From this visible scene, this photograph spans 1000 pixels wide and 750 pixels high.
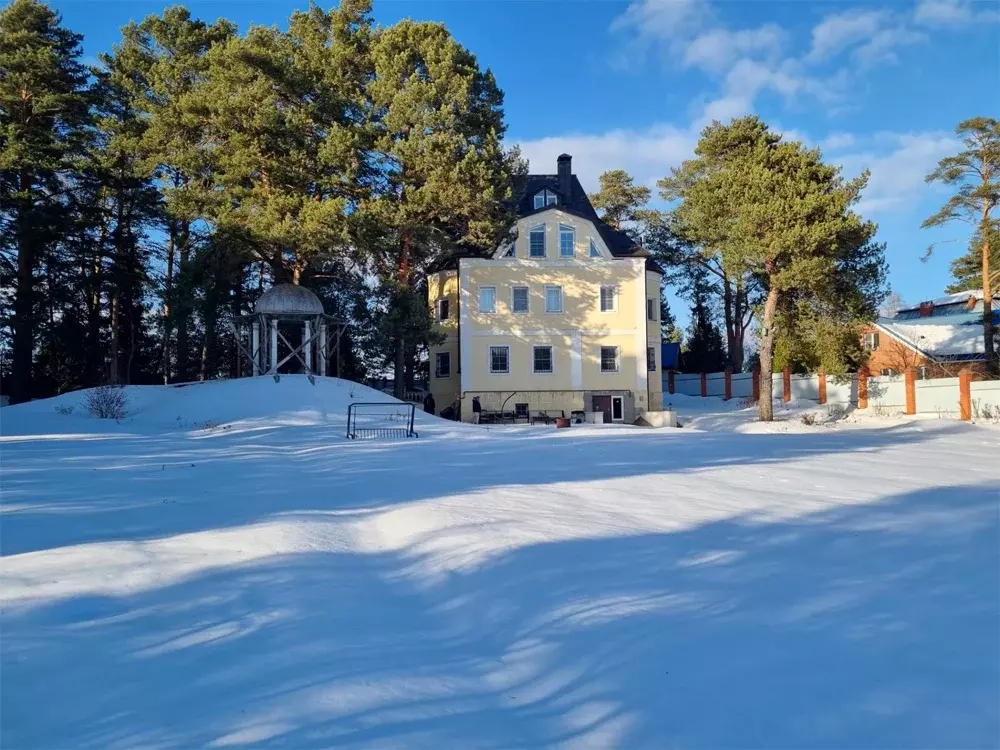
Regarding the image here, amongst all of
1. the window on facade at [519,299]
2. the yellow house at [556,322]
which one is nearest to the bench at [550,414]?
the yellow house at [556,322]

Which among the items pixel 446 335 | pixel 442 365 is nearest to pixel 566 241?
pixel 446 335

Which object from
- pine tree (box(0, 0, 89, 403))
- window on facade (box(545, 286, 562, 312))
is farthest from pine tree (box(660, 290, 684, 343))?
pine tree (box(0, 0, 89, 403))

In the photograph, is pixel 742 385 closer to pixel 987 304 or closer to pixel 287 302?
pixel 987 304

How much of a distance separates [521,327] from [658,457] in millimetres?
19822

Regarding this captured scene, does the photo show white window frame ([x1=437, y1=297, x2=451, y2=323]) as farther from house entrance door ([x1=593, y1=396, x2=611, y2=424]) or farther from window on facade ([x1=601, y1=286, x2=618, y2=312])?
house entrance door ([x1=593, y1=396, x2=611, y2=424])

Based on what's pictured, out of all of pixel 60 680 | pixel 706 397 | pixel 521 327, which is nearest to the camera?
pixel 60 680

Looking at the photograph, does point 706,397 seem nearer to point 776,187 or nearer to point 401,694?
point 776,187

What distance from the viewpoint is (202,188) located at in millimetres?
31047

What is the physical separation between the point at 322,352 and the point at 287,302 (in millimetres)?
2989

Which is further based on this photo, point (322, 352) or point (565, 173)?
point (565, 173)

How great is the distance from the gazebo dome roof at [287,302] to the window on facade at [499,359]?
8.50m

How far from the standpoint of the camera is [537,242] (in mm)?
34000

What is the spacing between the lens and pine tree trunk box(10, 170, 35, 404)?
3031 cm

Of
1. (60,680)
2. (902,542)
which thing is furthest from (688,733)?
(902,542)
